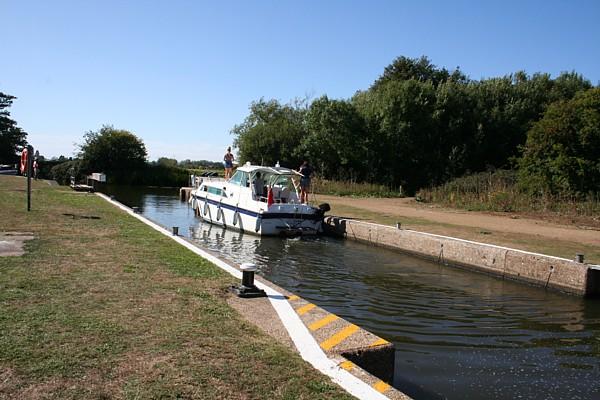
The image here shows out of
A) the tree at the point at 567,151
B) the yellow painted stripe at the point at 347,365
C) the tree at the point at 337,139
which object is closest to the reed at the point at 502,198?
the tree at the point at 567,151

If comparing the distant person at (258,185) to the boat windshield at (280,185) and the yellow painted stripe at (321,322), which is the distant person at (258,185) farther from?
the yellow painted stripe at (321,322)

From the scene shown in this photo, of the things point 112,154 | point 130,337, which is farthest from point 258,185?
point 112,154

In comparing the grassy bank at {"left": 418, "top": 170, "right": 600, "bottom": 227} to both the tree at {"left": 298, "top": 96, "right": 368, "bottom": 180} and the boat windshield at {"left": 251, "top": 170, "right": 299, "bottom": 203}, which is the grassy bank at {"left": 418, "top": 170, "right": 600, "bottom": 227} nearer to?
the boat windshield at {"left": 251, "top": 170, "right": 299, "bottom": 203}

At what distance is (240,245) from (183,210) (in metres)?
12.6

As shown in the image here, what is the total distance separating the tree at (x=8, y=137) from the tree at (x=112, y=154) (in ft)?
34.3

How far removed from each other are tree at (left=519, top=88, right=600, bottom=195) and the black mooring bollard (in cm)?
1886

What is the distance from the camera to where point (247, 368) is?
169 inches

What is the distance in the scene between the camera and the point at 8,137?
58312 mm

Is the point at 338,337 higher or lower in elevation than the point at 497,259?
higher

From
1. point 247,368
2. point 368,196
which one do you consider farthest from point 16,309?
point 368,196

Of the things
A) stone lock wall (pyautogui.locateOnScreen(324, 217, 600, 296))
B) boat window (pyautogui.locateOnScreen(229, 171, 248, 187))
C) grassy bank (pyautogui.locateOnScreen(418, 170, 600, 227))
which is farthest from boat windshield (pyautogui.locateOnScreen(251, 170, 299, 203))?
grassy bank (pyautogui.locateOnScreen(418, 170, 600, 227))

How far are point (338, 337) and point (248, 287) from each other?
6.26 ft

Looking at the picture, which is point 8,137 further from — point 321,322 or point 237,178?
point 321,322

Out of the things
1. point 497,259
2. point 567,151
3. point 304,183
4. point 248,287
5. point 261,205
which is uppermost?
point 567,151
